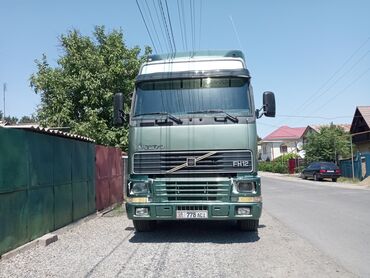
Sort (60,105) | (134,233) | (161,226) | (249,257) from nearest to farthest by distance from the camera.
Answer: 1. (249,257)
2. (134,233)
3. (161,226)
4. (60,105)

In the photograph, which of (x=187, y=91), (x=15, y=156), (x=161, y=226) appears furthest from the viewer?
(x=161, y=226)

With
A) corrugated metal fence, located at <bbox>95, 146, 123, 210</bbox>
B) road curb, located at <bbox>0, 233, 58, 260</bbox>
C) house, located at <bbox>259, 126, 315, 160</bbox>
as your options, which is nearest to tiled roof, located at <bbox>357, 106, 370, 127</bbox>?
corrugated metal fence, located at <bbox>95, 146, 123, 210</bbox>

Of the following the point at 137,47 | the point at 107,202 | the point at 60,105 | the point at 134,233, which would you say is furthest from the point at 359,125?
the point at 134,233

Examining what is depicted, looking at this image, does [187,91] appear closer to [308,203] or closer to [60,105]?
[308,203]

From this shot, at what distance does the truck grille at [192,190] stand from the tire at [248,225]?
1420 mm

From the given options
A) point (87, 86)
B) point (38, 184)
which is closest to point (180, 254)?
point (38, 184)

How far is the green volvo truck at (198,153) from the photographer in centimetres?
820

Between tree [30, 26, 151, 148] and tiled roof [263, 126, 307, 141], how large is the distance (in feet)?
238

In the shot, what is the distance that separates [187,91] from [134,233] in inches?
131

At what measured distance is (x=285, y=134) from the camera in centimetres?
9275

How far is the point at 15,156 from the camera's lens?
7.68 m

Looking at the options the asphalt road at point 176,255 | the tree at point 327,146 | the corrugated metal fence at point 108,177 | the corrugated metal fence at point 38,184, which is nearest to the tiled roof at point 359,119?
the tree at point 327,146

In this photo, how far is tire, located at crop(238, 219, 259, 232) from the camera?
931 cm

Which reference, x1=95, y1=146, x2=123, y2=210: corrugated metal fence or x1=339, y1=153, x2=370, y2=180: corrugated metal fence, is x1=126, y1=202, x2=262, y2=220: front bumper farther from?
→ x1=339, y1=153, x2=370, y2=180: corrugated metal fence
